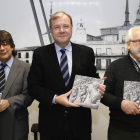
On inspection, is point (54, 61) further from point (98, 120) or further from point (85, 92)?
point (98, 120)

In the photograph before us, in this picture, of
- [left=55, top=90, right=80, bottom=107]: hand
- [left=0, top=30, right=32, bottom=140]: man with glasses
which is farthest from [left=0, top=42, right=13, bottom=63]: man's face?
[left=55, top=90, right=80, bottom=107]: hand

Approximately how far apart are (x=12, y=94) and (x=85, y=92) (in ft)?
2.50

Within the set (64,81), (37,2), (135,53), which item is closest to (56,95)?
(64,81)

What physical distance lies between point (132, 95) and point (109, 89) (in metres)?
0.23

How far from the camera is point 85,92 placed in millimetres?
1580

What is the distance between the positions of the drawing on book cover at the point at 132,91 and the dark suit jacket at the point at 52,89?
0.39 metres

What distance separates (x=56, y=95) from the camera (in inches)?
64.1

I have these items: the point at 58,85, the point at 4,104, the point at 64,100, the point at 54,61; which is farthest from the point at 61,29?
the point at 4,104

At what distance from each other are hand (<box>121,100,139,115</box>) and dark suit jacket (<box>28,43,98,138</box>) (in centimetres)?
36

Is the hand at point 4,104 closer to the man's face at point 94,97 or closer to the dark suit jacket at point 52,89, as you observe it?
the dark suit jacket at point 52,89

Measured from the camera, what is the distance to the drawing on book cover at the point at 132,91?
160cm

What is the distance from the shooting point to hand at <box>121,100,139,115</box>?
156 centimetres

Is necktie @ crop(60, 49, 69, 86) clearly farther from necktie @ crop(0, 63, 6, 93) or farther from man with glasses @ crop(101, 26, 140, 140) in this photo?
necktie @ crop(0, 63, 6, 93)

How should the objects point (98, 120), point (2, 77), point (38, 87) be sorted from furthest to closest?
point (98, 120) → point (2, 77) → point (38, 87)
